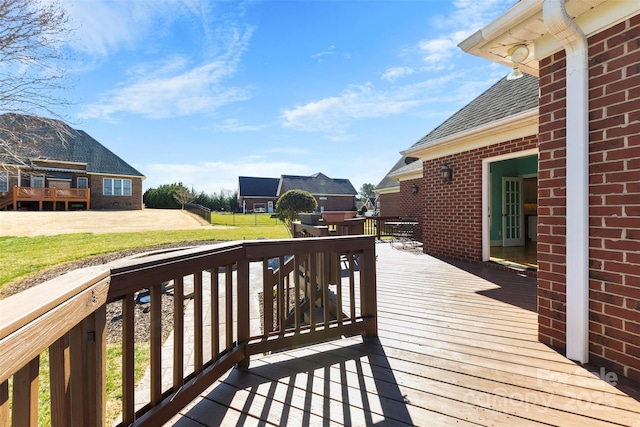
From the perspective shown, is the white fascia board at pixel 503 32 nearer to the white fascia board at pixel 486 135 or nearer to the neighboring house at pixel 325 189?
the white fascia board at pixel 486 135

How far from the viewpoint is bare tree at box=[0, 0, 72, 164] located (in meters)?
6.60

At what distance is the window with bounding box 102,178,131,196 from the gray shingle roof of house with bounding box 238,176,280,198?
14.7m

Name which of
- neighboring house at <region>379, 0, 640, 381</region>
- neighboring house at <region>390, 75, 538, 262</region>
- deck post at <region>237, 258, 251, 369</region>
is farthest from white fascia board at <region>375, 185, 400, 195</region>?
deck post at <region>237, 258, 251, 369</region>

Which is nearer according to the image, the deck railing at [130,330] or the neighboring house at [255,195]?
the deck railing at [130,330]

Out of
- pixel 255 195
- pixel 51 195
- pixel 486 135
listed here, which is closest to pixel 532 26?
pixel 486 135

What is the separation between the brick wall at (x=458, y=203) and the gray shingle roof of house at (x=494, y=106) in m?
0.54

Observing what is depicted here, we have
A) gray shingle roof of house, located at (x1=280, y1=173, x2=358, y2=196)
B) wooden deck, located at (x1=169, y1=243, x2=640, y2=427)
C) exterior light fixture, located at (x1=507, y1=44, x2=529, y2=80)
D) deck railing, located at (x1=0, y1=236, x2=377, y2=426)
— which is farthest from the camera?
gray shingle roof of house, located at (x1=280, y1=173, x2=358, y2=196)

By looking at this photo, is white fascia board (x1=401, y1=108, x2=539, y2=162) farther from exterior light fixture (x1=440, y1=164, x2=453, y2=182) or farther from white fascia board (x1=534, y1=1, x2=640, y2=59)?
white fascia board (x1=534, y1=1, x2=640, y2=59)

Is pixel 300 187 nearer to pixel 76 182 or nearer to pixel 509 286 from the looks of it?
pixel 76 182

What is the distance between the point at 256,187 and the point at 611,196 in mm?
39136

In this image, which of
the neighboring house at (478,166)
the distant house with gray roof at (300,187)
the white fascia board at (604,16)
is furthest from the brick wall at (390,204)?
the distant house with gray roof at (300,187)

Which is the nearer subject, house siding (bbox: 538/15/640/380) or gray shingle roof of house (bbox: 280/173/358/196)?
house siding (bbox: 538/15/640/380)

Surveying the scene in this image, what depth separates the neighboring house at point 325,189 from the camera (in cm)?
3638

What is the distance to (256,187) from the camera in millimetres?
39594
